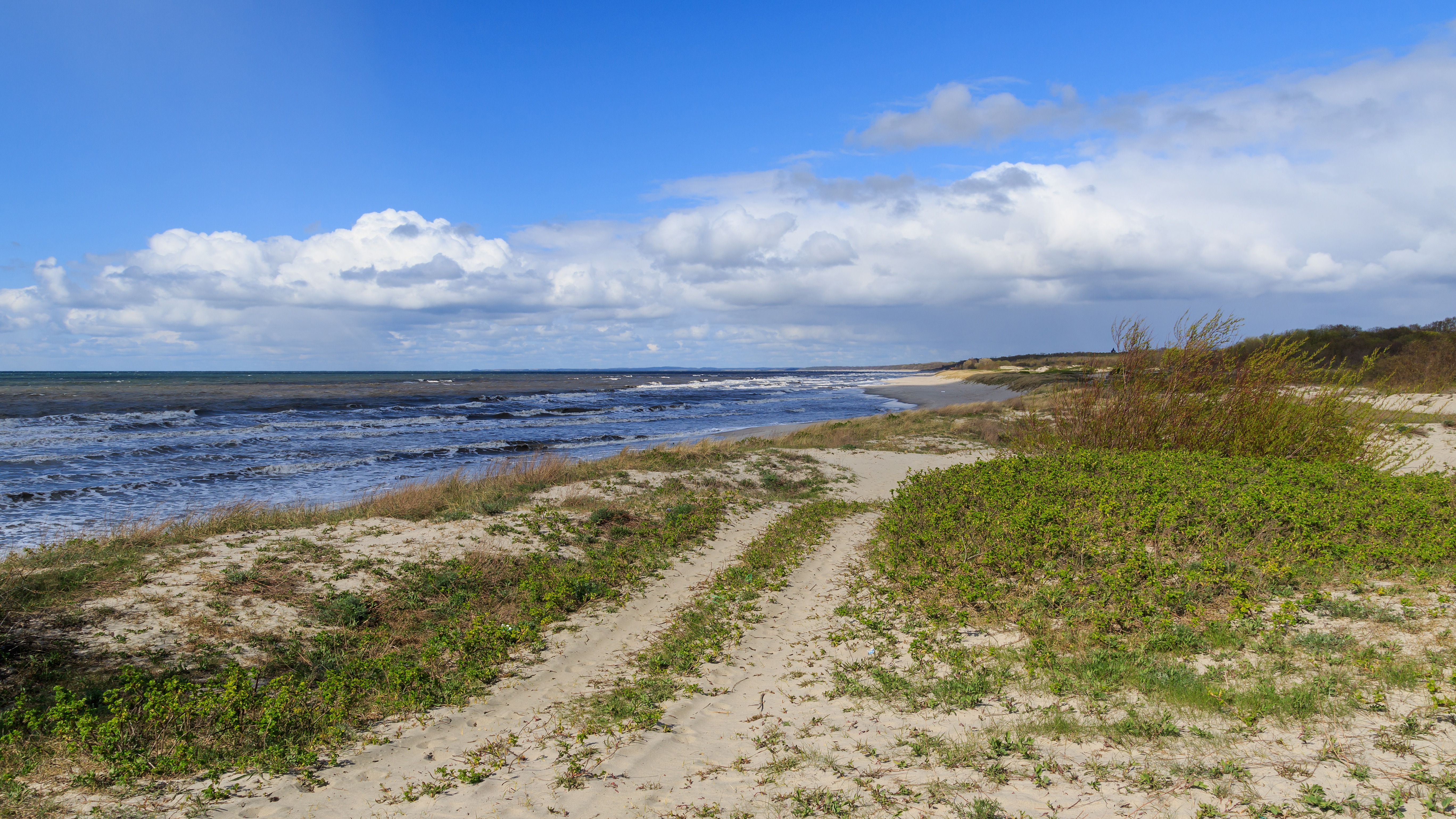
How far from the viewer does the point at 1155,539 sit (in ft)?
26.8

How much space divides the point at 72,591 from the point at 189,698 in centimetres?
395

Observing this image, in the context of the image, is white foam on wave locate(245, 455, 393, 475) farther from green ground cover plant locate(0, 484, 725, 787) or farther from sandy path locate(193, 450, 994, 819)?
sandy path locate(193, 450, 994, 819)

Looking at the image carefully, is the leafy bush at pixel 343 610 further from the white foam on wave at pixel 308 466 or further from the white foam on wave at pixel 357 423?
the white foam on wave at pixel 357 423

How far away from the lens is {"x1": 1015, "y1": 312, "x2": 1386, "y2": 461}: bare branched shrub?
537 inches

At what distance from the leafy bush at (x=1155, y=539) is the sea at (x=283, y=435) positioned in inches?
622

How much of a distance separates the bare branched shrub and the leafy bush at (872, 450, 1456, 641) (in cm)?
243

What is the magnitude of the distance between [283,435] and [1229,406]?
38.6 metres

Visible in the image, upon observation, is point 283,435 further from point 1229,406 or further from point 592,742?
point 1229,406

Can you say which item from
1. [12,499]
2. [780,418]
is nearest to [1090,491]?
[12,499]

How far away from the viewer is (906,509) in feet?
37.5

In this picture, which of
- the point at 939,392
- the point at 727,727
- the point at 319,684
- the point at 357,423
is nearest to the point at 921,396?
the point at 939,392

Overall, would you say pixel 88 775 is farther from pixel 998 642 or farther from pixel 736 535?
pixel 736 535

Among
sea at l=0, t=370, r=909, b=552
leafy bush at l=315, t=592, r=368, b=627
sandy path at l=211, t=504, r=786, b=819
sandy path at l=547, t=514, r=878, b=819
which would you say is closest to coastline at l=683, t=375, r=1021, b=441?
sea at l=0, t=370, r=909, b=552

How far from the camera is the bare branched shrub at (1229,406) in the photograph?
13.6 meters
